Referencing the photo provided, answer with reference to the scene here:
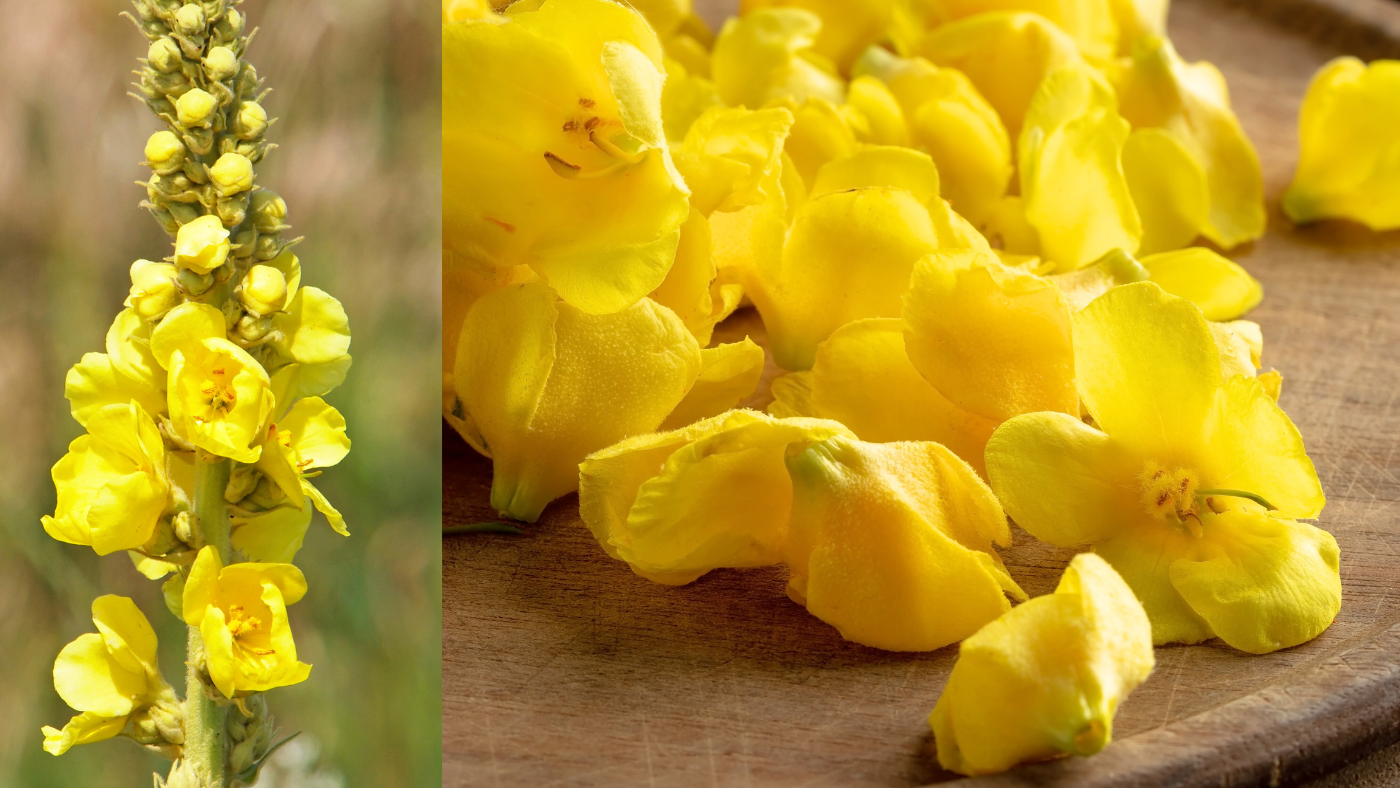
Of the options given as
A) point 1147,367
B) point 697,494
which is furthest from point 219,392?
point 1147,367

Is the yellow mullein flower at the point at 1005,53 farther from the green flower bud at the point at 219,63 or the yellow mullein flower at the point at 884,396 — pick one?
the green flower bud at the point at 219,63

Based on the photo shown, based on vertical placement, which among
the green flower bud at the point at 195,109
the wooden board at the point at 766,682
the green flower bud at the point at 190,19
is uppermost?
the green flower bud at the point at 190,19

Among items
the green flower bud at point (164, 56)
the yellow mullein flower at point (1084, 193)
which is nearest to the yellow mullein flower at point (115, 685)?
the green flower bud at point (164, 56)

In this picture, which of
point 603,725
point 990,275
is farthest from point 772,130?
point 603,725

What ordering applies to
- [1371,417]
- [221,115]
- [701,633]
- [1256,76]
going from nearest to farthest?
[221,115] < [701,633] < [1371,417] < [1256,76]

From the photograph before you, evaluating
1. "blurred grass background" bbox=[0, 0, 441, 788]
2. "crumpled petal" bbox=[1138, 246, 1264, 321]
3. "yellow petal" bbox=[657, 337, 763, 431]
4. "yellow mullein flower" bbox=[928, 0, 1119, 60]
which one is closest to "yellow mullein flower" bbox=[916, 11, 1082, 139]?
"yellow mullein flower" bbox=[928, 0, 1119, 60]

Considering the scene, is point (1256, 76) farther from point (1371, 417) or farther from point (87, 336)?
point (87, 336)

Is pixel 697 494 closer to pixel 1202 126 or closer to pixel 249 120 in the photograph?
pixel 249 120
